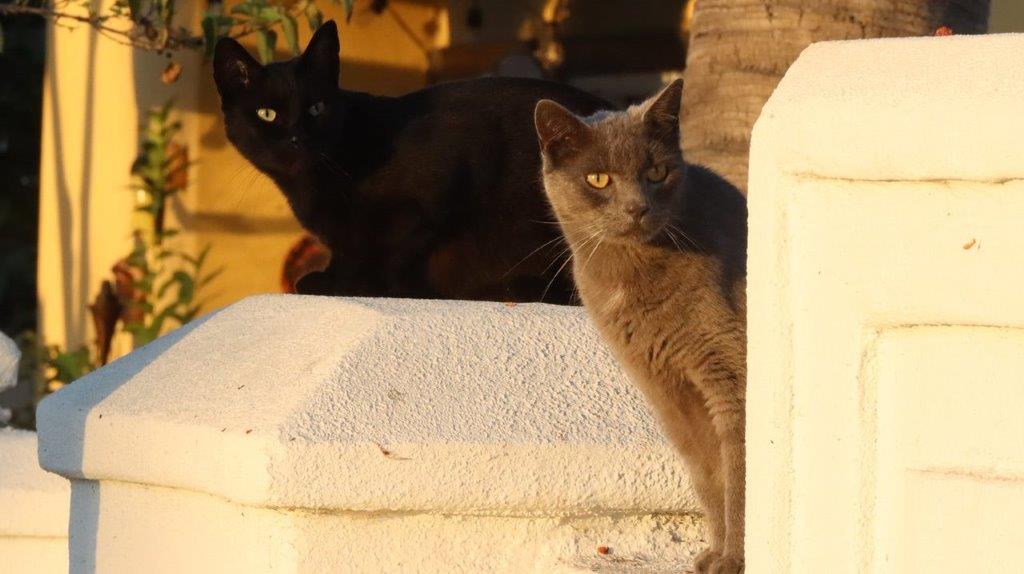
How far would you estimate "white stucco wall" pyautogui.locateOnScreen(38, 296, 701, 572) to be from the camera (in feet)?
8.91

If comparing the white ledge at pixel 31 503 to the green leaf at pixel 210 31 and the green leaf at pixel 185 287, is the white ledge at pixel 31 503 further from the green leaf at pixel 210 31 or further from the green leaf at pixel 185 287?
the green leaf at pixel 185 287

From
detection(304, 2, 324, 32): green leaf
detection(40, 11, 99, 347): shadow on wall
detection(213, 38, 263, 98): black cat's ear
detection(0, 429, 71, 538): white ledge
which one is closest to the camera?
detection(0, 429, 71, 538): white ledge

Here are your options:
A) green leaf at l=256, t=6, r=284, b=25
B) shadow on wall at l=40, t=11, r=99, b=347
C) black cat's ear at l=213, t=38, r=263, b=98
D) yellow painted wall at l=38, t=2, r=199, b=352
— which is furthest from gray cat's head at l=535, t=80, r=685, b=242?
shadow on wall at l=40, t=11, r=99, b=347

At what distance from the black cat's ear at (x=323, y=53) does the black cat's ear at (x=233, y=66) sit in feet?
0.44

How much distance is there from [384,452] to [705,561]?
2.04ft

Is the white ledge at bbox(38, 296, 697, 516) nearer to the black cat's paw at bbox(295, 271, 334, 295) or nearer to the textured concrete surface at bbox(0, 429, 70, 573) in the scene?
the textured concrete surface at bbox(0, 429, 70, 573)

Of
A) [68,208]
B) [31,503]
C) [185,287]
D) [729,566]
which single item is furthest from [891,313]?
[68,208]

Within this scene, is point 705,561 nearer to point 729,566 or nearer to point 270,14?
point 729,566

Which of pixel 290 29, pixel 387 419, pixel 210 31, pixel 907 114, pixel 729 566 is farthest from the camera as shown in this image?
pixel 290 29

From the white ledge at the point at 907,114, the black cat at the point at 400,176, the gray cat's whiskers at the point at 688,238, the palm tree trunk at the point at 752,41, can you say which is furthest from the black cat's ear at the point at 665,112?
the black cat at the point at 400,176

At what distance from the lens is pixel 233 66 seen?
3.97m

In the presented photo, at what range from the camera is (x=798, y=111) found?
204 centimetres

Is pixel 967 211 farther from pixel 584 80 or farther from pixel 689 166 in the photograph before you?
pixel 584 80

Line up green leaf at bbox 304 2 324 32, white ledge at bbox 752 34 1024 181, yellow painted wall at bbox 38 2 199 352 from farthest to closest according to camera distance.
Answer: yellow painted wall at bbox 38 2 199 352
green leaf at bbox 304 2 324 32
white ledge at bbox 752 34 1024 181
